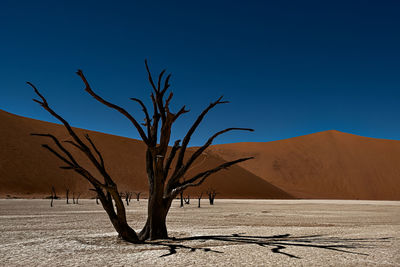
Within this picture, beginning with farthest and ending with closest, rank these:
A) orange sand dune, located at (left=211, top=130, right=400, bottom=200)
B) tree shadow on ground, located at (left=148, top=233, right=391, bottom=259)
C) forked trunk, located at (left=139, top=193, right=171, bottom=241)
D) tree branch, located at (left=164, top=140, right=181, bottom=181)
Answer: orange sand dune, located at (left=211, top=130, right=400, bottom=200) → tree branch, located at (left=164, top=140, right=181, bottom=181) → forked trunk, located at (left=139, top=193, right=171, bottom=241) → tree shadow on ground, located at (left=148, top=233, right=391, bottom=259)

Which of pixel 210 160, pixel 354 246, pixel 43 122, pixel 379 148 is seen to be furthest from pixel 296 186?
pixel 354 246

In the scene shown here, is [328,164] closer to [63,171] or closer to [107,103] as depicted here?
[63,171]

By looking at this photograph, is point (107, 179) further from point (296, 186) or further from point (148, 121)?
point (296, 186)

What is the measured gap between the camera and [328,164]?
84.2 m

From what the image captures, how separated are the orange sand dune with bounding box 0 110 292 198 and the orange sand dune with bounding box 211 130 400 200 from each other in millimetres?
8913

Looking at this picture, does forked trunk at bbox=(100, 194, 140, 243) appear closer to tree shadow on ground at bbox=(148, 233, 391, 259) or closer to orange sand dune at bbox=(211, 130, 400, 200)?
tree shadow on ground at bbox=(148, 233, 391, 259)

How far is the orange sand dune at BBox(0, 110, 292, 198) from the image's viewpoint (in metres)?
52.6

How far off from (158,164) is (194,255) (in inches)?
82.6

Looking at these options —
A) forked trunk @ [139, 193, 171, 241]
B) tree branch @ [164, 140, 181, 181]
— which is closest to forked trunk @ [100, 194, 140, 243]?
forked trunk @ [139, 193, 171, 241]

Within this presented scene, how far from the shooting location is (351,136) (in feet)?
322

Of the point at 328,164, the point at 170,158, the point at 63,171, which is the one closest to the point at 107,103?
the point at 170,158

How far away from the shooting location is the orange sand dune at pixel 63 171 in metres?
52.6

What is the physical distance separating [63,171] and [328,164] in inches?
2241

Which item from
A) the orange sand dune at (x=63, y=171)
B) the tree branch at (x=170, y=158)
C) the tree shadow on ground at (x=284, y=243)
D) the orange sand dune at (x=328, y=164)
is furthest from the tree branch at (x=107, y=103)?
the orange sand dune at (x=328, y=164)
